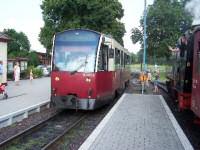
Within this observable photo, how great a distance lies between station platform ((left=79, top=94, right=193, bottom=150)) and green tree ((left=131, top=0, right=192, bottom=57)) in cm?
3172

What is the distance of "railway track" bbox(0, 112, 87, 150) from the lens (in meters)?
11.3

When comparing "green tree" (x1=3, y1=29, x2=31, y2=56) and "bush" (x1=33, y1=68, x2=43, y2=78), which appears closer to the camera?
"bush" (x1=33, y1=68, x2=43, y2=78)

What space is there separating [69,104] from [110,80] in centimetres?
303

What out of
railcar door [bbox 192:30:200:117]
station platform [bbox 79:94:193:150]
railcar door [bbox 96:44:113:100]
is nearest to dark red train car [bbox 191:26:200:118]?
railcar door [bbox 192:30:200:117]

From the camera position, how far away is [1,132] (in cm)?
1304

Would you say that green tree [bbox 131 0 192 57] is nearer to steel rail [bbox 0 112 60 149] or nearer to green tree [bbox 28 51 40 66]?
green tree [bbox 28 51 40 66]

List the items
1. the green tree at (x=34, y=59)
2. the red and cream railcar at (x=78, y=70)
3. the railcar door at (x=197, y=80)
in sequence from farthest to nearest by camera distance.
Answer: the green tree at (x=34, y=59), the red and cream railcar at (x=78, y=70), the railcar door at (x=197, y=80)

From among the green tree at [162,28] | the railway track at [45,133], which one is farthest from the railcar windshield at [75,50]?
the green tree at [162,28]

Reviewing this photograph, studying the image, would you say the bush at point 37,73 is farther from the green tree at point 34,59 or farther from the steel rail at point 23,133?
the steel rail at point 23,133

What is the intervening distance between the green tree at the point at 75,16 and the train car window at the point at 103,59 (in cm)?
2264

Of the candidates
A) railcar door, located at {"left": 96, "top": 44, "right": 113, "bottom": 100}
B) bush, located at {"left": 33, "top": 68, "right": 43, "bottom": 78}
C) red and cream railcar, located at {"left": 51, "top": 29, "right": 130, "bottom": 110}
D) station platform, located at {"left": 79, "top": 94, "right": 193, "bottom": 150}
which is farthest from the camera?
bush, located at {"left": 33, "top": 68, "right": 43, "bottom": 78}

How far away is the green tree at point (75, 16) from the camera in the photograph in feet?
134

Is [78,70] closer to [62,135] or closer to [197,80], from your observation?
[62,135]

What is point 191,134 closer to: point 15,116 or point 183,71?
point 183,71
